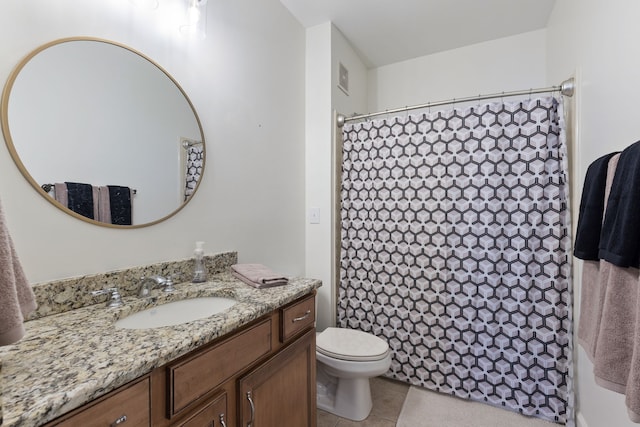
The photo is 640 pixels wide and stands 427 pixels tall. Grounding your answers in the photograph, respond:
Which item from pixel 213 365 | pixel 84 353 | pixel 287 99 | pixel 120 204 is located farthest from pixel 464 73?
pixel 84 353

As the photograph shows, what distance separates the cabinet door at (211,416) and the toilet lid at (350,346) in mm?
896

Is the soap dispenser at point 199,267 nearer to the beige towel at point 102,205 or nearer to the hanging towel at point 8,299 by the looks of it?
the beige towel at point 102,205

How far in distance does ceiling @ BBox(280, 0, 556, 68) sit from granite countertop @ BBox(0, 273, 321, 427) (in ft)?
6.64

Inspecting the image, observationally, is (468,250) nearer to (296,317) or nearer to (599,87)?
(599,87)

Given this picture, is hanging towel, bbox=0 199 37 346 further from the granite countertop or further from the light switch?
the light switch

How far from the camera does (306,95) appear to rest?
2.26m

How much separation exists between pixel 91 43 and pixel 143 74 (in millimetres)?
185

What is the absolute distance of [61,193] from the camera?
96 cm

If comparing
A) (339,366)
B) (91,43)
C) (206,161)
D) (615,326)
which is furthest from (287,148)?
(615,326)

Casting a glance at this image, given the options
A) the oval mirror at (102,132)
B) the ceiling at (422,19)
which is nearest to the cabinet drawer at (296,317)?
the oval mirror at (102,132)

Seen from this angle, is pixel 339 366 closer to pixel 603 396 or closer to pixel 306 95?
pixel 603 396

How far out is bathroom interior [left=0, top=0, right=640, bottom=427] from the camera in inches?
37.9

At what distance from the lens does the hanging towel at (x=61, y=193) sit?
0.95 metres

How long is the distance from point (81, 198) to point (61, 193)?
0.06m
